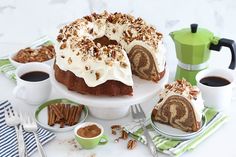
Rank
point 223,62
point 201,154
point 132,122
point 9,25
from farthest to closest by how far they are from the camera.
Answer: point 9,25, point 223,62, point 132,122, point 201,154

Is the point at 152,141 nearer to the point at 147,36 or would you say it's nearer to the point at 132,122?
the point at 132,122

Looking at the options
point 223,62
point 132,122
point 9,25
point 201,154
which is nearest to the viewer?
point 201,154

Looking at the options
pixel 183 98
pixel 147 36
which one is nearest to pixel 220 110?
pixel 183 98

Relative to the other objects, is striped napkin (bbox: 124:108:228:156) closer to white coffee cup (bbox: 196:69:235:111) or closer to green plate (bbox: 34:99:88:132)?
white coffee cup (bbox: 196:69:235:111)

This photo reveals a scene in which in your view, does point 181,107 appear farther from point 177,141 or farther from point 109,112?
point 109,112

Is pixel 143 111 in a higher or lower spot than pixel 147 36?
lower

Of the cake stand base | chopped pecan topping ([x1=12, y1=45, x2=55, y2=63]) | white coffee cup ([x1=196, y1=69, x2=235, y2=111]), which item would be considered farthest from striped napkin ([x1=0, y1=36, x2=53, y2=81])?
white coffee cup ([x1=196, y1=69, x2=235, y2=111])

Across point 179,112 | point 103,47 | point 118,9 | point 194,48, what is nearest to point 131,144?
point 179,112
